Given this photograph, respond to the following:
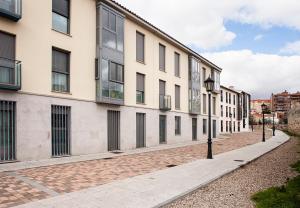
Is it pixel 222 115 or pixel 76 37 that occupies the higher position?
pixel 76 37

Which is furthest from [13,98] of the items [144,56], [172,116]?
[172,116]

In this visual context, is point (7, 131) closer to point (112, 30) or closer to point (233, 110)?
point (112, 30)

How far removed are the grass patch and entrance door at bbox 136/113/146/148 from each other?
43.4 ft

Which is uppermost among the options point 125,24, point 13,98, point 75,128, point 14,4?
point 125,24

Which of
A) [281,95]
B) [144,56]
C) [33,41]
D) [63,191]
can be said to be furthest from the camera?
[281,95]

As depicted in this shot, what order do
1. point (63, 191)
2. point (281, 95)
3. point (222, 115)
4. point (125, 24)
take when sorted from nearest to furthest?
point (63, 191), point (125, 24), point (222, 115), point (281, 95)

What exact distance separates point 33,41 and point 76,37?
2781 mm

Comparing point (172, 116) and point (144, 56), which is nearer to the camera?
point (144, 56)

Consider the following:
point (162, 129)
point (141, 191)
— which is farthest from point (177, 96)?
point (141, 191)

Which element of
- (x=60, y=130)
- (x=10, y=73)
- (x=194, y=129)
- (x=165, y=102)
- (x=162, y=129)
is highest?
(x=10, y=73)

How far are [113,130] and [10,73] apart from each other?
7489 mm

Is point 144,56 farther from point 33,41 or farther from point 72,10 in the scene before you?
point 33,41

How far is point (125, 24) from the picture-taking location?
19.8m

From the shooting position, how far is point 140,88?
2133 cm
